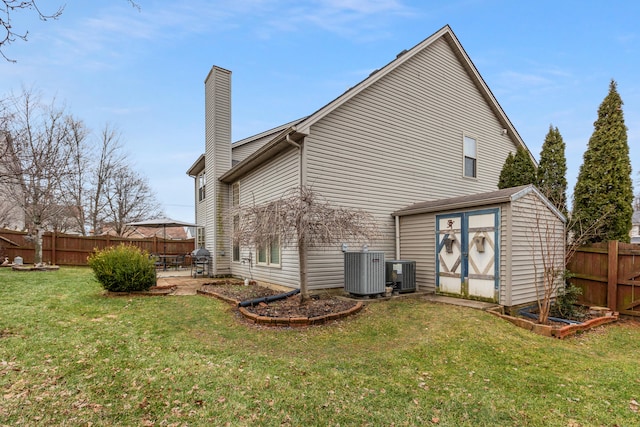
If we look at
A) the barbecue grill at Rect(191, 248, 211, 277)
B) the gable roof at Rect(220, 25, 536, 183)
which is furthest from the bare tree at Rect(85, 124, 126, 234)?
the gable roof at Rect(220, 25, 536, 183)

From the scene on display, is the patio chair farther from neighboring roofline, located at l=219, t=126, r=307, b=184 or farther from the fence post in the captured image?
the fence post

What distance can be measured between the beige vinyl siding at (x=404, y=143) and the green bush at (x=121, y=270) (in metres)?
4.37

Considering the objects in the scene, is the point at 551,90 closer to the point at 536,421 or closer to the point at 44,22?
the point at 536,421

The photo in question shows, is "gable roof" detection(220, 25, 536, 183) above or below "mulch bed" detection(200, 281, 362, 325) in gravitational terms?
above

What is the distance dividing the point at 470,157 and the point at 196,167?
11.9 meters

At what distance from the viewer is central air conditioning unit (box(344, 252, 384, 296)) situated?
7.79m

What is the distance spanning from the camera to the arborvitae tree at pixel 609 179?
328 inches

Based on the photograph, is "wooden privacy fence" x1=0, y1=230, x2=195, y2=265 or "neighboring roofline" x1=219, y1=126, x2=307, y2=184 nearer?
"neighboring roofline" x1=219, y1=126, x2=307, y2=184

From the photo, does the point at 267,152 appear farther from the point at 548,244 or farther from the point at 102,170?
the point at 102,170

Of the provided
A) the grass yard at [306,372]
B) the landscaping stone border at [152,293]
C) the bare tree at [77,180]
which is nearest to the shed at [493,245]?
the grass yard at [306,372]

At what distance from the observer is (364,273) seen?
7.79 meters

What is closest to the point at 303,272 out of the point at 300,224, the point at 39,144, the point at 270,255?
the point at 300,224

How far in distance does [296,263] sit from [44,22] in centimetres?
665

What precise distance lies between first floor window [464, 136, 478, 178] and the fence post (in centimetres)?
502
